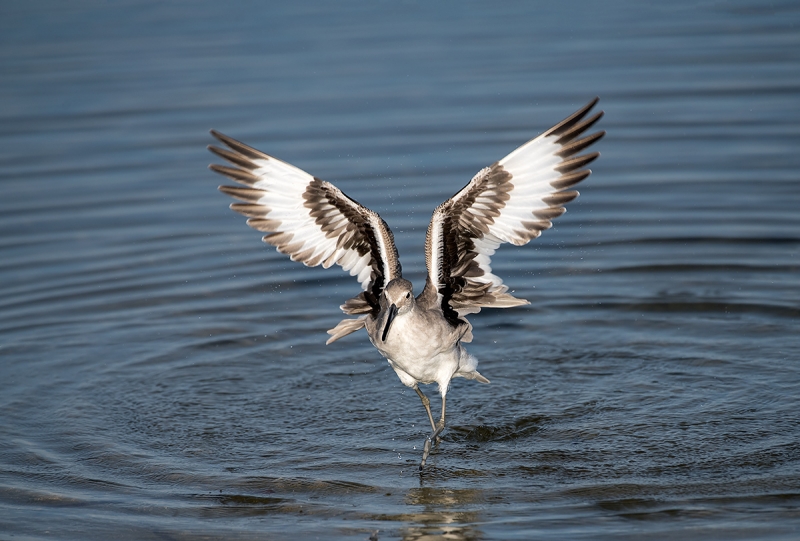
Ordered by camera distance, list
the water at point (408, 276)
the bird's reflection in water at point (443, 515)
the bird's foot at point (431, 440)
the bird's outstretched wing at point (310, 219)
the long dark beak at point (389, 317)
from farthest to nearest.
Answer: the bird's outstretched wing at point (310, 219)
the bird's foot at point (431, 440)
the long dark beak at point (389, 317)
the water at point (408, 276)
the bird's reflection in water at point (443, 515)

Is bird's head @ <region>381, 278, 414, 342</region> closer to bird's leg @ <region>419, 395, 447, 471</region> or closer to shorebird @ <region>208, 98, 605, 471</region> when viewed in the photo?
shorebird @ <region>208, 98, 605, 471</region>

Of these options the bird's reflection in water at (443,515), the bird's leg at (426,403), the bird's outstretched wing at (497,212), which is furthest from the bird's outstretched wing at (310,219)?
the bird's reflection in water at (443,515)

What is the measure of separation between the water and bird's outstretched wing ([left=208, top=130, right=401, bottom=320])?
1029 mm

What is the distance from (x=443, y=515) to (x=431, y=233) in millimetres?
1672

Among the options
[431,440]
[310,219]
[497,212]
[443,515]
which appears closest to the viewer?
[443,515]

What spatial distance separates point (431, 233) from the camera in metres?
6.82

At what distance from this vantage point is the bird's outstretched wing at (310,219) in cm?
714

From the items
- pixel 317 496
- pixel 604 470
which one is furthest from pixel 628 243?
pixel 317 496

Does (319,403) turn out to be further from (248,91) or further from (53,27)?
(53,27)

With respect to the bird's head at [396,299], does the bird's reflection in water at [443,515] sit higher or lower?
lower

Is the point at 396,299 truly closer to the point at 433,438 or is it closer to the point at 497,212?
the point at 497,212

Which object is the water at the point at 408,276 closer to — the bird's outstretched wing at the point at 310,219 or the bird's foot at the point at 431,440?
the bird's foot at the point at 431,440

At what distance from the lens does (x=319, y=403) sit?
790cm

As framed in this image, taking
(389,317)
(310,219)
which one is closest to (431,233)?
(389,317)
